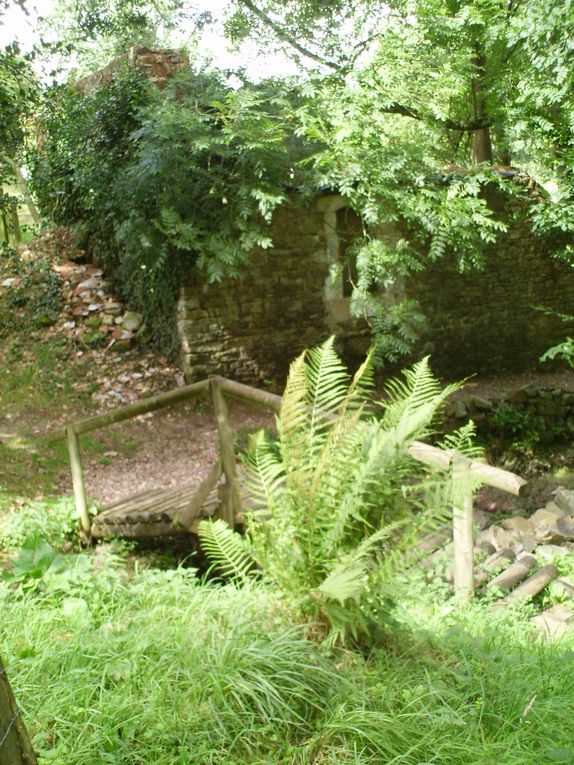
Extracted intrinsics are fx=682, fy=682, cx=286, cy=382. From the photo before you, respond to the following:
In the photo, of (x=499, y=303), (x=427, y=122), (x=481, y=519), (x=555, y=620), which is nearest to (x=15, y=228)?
(x=427, y=122)

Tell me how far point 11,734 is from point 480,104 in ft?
38.3

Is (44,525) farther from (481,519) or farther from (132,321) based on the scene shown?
(132,321)

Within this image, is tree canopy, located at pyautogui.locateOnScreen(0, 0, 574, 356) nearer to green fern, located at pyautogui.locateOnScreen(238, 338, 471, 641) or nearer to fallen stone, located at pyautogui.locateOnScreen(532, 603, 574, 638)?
fallen stone, located at pyautogui.locateOnScreen(532, 603, 574, 638)

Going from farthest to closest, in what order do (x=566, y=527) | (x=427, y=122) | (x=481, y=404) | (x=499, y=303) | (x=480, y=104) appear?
(x=480, y=104) → (x=499, y=303) → (x=481, y=404) → (x=427, y=122) → (x=566, y=527)

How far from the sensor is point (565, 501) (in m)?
6.73

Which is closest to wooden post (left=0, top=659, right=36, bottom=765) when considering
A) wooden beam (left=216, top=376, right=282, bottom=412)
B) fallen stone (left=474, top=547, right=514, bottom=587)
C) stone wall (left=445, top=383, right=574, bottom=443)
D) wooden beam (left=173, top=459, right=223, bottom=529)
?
wooden beam (left=216, top=376, right=282, bottom=412)

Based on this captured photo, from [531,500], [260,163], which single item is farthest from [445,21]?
[531,500]

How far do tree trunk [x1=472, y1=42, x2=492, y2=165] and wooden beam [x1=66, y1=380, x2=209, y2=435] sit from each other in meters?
6.28

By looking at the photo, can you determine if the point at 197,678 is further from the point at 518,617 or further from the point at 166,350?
the point at 166,350

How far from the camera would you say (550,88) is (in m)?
8.07

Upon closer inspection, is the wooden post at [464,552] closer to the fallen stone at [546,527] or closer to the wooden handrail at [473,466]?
the wooden handrail at [473,466]

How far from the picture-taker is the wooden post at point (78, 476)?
5.03 metres

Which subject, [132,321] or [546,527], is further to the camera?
[132,321]

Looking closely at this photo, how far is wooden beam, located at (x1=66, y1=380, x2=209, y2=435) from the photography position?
4.94 meters
